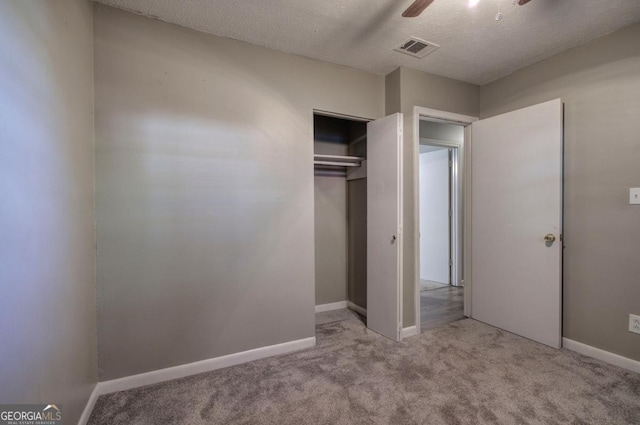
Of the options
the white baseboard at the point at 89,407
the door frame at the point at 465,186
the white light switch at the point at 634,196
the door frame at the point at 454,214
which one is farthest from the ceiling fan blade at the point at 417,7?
the door frame at the point at 454,214

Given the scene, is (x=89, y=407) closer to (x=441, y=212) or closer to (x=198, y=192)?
(x=198, y=192)

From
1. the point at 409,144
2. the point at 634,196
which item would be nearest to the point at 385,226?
the point at 409,144

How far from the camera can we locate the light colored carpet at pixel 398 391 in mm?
1668

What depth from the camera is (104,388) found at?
1.89m

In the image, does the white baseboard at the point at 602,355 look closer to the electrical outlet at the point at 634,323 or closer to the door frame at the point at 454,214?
the electrical outlet at the point at 634,323

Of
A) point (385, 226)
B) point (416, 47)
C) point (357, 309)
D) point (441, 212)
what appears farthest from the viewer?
point (441, 212)

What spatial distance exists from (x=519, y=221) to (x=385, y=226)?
4.15ft

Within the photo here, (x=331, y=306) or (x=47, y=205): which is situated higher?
(x=47, y=205)

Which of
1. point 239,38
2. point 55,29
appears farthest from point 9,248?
point 239,38

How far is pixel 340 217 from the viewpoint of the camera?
3.54m

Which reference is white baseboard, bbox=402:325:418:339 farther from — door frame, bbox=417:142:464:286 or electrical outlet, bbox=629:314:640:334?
door frame, bbox=417:142:464:286

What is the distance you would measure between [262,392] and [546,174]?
287cm

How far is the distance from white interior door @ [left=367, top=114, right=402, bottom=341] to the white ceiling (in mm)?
671

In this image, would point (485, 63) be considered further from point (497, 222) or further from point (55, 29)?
point (55, 29)
